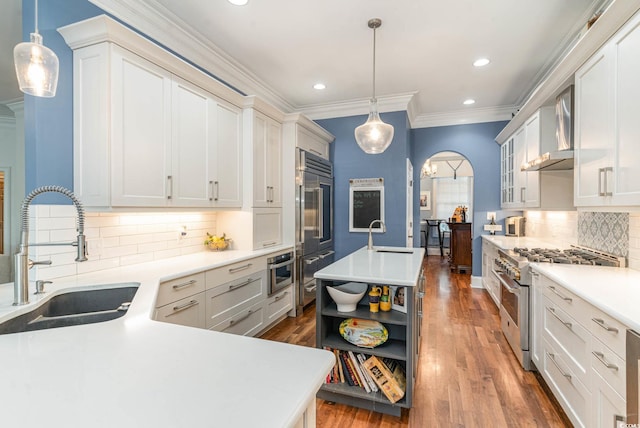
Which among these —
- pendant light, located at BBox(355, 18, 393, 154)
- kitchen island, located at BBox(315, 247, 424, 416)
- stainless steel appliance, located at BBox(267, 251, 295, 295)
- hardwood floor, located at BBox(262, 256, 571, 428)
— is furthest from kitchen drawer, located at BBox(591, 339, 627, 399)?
stainless steel appliance, located at BBox(267, 251, 295, 295)

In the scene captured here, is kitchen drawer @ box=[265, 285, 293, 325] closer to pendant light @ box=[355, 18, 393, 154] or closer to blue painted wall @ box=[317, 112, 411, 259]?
blue painted wall @ box=[317, 112, 411, 259]

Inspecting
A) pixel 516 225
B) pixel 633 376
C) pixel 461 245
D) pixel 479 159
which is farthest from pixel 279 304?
pixel 461 245

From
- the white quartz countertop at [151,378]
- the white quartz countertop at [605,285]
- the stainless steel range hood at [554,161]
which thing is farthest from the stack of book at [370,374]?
the stainless steel range hood at [554,161]

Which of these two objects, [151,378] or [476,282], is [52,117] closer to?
[151,378]

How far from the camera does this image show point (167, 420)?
22.7 inches

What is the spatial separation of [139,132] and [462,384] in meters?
3.01

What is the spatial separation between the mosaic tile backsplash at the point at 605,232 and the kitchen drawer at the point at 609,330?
3.99 feet

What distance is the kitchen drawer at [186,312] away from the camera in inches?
76.9

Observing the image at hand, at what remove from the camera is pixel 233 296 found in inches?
104

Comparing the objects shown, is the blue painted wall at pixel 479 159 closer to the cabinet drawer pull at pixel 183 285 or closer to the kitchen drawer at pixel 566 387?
the kitchen drawer at pixel 566 387

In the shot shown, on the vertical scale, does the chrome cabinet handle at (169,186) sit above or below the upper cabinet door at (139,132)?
below

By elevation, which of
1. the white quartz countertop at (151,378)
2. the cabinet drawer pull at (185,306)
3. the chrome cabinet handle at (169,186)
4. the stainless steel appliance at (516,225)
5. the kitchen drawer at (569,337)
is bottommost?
the kitchen drawer at (569,337)

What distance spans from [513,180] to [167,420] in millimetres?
4772

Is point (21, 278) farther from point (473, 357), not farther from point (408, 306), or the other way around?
point (473, 357)
